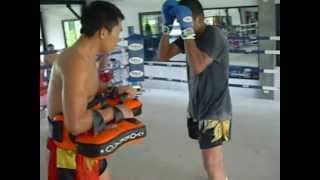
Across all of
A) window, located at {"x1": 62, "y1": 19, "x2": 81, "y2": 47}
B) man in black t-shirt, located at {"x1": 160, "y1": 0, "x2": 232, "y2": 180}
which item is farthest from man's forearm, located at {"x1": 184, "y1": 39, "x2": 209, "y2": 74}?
window, located at {"x1": 62, "y1": 19, "x2": 81, "y2": 47}

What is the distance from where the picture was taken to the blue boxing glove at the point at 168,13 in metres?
2.04

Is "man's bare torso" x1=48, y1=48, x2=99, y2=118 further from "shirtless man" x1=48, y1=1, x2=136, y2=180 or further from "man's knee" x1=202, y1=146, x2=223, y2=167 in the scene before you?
"man's knee" x1=202, y1=146, x2=223, y2=167

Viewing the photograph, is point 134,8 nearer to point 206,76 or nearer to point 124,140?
point 206,76

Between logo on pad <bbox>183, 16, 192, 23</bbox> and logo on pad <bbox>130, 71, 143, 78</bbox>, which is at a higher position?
logo on pad <bbox>183, 16, 192, 23</bbox>

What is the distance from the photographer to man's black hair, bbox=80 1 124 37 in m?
1.36

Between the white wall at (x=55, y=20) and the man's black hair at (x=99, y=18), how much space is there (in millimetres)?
6389

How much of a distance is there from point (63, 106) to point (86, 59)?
7.5 inches

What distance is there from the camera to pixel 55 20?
24.6 feet

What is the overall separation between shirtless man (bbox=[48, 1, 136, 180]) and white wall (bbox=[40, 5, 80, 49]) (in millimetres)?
6371

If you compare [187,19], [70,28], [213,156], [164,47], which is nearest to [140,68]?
[164,47]

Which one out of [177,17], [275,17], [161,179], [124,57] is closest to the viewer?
[177,17]
